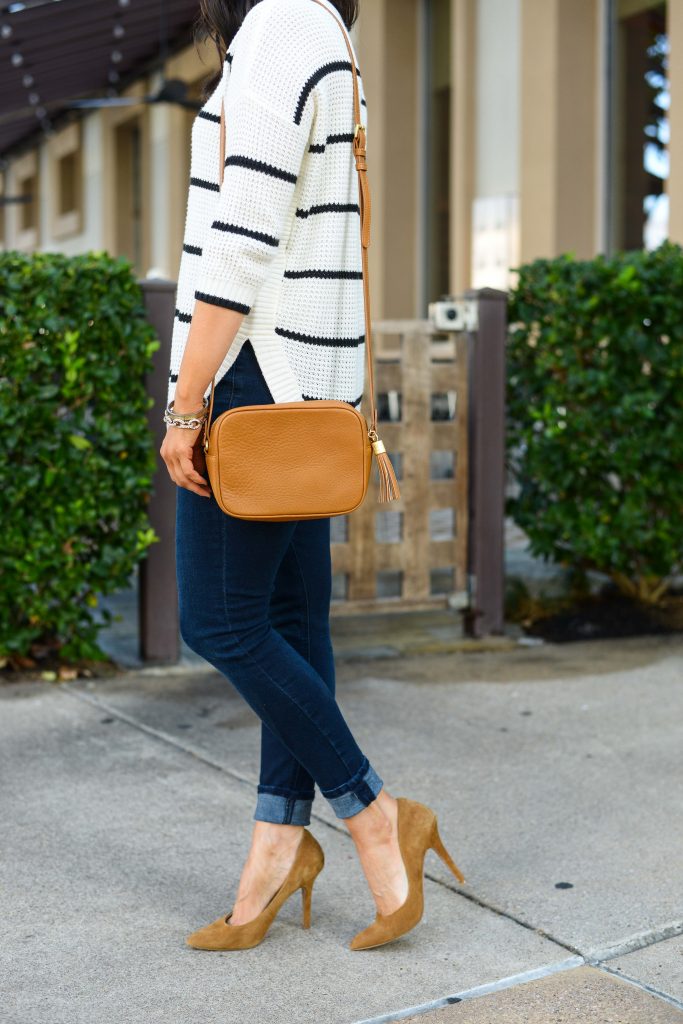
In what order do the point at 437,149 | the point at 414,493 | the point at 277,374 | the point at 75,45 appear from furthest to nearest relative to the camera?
1. the point at 75,45
2. the point at 437,149
3. the point at 414,493
4. the point at 277,374

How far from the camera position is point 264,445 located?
7.30ft

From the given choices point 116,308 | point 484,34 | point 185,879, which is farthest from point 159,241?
point 185,879

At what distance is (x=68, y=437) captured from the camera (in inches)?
174

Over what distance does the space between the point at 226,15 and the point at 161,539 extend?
2.60 meters

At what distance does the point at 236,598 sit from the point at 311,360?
457 millimetres

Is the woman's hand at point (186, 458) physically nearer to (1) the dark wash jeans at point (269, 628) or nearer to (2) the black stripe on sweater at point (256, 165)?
(1) the dark wash jeans at point (269, 628)

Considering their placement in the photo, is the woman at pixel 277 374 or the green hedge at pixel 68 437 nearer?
the woman at pixel 277 374

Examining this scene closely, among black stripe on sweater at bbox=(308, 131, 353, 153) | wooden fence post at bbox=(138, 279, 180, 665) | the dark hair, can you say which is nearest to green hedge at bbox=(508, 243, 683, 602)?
wooden fence post at bbox=(138, 279, 180, 665)

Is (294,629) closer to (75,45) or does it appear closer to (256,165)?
(256,165)

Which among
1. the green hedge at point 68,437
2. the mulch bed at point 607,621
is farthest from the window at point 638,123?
the green hedge at point 68,437

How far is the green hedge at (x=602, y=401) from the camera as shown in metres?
5.19

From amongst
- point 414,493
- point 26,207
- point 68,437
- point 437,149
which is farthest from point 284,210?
point 26,207

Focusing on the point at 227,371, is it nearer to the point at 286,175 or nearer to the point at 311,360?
the point at 311,360

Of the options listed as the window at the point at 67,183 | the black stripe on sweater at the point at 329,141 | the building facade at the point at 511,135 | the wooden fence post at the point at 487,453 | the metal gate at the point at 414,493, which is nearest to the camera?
the black stripe on sweater at the point at 329,141
